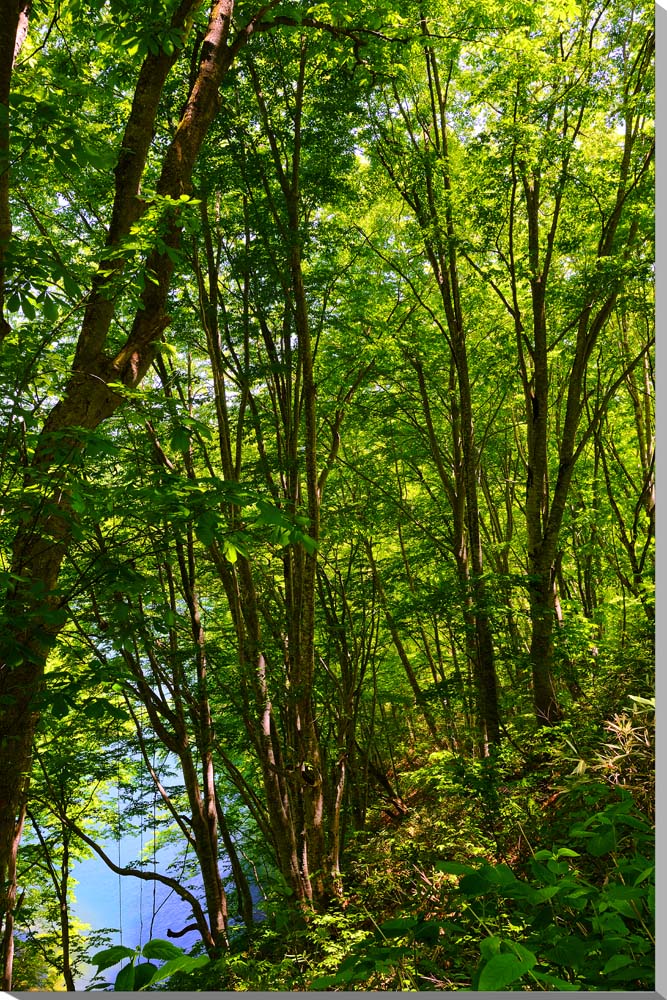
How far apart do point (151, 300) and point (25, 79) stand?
0.63 metres

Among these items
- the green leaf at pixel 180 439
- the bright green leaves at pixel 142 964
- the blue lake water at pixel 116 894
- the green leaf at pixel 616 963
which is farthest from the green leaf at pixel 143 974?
the blue lake water at pixel 116 894

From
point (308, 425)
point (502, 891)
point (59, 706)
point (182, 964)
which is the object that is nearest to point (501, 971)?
point (502, 891)

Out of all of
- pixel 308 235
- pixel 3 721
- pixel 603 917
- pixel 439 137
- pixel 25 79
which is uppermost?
pixel 439 137

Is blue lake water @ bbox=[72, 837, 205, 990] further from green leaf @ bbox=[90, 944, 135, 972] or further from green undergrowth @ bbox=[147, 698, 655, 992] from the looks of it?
green leaf @ bbox=[90, 944, 135, 972]

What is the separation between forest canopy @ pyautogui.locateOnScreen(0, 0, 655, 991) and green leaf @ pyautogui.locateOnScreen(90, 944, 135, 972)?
386 millimetres

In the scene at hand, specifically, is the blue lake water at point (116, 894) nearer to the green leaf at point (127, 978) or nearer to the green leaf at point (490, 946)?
the green leaf at point (127, 978)

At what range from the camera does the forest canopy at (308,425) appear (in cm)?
154

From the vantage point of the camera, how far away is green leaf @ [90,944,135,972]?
87cm

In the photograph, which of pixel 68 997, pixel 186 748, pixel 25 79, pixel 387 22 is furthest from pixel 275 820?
pixel 387 22

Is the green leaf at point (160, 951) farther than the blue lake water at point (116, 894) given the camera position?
No

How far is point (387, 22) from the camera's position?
2742 millimetres

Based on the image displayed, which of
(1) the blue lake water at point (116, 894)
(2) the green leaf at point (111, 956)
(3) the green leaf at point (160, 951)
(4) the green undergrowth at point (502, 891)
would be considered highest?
(3) the green leaf at point (160, 951)

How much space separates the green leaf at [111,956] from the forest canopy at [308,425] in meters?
0.39

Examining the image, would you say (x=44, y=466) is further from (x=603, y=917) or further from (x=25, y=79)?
(x=603, y=917)
